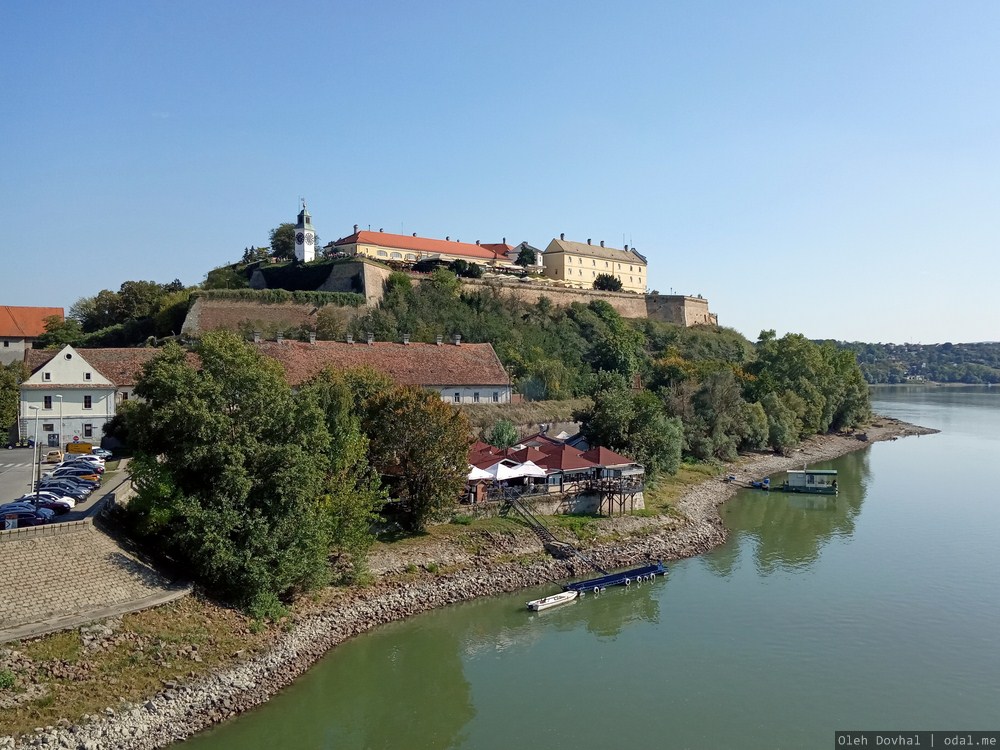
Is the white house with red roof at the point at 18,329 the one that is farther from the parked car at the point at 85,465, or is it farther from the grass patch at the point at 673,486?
the grass patch at the point at 673,486

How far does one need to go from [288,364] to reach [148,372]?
54.3 feet

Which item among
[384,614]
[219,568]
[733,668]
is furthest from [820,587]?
[219,568]

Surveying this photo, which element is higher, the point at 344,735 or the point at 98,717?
the point at 98,717

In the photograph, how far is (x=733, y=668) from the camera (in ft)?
57.7

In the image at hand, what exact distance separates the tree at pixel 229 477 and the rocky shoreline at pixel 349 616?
1352 millimetres

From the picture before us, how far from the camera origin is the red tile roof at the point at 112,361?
1259 inches

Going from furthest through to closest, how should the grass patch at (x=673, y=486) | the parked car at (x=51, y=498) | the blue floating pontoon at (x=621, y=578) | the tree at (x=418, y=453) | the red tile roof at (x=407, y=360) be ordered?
the red tile roof at (x=407, y=360) → the grass patch at (x=673, y=486) → the tree at (x=418, y=453) → the blue floating pontoon at (x=621, y=578) → the parked car at (x=51, y=498)

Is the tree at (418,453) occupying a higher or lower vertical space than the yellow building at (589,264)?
lower

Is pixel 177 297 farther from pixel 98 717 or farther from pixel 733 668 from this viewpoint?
pixel 733 668

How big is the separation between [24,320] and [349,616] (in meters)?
38.9

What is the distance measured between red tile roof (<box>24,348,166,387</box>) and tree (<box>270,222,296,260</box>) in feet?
75.1

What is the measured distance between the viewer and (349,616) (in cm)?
1928

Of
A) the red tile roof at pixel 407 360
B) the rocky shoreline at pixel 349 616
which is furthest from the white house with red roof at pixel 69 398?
the rocky shoreline at pixel 349 616

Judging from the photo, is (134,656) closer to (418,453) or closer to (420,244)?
(418,453)
